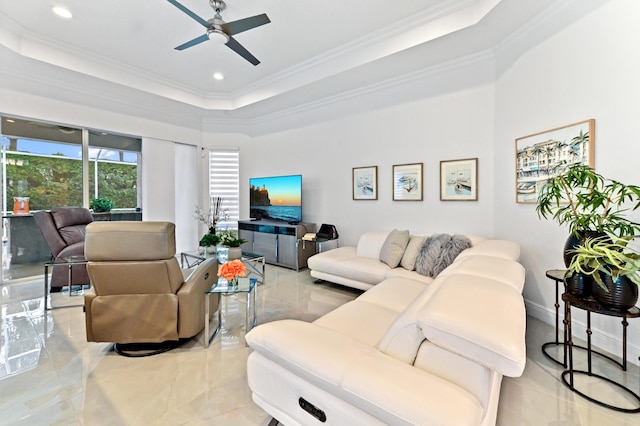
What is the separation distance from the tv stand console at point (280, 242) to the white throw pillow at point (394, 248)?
5.24 feet

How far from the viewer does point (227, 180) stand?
6.22 metres

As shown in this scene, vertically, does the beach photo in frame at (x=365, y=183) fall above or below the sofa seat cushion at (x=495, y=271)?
above

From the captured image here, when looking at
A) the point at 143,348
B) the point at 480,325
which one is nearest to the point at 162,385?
the point at 143,348

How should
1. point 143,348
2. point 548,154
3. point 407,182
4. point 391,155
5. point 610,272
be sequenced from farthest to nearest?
point 391,155 < point 407,182 < point 548,154 < point 143,348 < point 610,272

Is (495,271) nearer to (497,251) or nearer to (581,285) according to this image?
(581,285)

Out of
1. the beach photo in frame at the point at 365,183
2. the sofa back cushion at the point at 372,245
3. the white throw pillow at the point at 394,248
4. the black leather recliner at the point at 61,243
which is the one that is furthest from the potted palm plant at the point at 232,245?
the beach photo in frame at the point at 365,183

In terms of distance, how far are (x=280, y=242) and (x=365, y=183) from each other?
1810 mm

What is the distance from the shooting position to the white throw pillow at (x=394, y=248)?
11.0ft

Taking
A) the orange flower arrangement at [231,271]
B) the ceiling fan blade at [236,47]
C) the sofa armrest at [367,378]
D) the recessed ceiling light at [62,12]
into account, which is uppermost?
the recessed ceiling light at [62,12]

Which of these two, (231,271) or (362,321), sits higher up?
(231,271)

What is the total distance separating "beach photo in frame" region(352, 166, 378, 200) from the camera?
14.6 ft

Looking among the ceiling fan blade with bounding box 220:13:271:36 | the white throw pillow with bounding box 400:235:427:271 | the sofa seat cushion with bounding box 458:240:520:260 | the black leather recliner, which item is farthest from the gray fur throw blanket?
the black leather recliner

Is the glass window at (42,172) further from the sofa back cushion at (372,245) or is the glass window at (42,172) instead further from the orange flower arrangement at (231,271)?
the sofa back cushion at (372,245)

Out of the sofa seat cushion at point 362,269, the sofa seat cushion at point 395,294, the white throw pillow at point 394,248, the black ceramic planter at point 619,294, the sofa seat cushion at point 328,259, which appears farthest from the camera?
the sofa seat cushion at point 328,259
